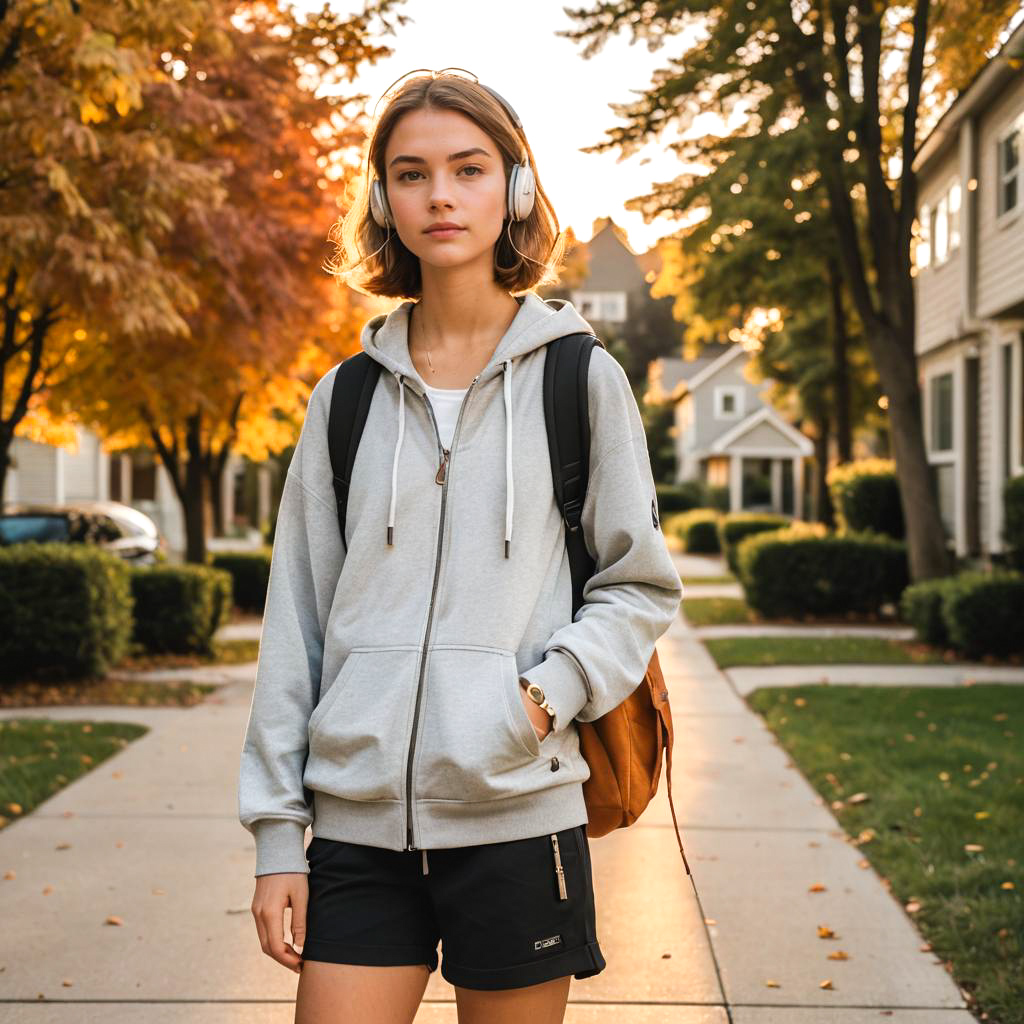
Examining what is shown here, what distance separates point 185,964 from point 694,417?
49038mm

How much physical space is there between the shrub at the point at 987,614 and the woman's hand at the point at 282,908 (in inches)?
409

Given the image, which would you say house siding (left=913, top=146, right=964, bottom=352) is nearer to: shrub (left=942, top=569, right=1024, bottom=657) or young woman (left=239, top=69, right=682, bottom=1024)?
shrub (left=942, top=569, right=1024, bottom=657)

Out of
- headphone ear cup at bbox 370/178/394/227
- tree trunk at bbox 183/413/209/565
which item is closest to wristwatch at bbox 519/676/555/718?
headphone ear cup at bbox 370/178/394/227

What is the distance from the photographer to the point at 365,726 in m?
1.99

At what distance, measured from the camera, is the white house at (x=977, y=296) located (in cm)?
1499

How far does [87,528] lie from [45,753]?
856 cm

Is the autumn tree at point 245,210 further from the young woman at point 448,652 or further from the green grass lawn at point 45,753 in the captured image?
the young woman at point 448,652

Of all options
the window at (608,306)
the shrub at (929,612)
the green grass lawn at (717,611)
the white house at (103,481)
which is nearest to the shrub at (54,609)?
the shrub at (929,612)

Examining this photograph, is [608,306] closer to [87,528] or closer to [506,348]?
[87,528]

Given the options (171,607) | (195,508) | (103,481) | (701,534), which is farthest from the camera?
(103,481)

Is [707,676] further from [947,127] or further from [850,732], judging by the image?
[947,127]

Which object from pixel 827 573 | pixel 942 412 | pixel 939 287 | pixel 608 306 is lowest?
pixel 827 573

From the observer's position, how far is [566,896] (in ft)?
6.65

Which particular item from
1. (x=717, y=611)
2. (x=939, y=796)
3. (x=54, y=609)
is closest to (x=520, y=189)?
(x=939, y=796)
